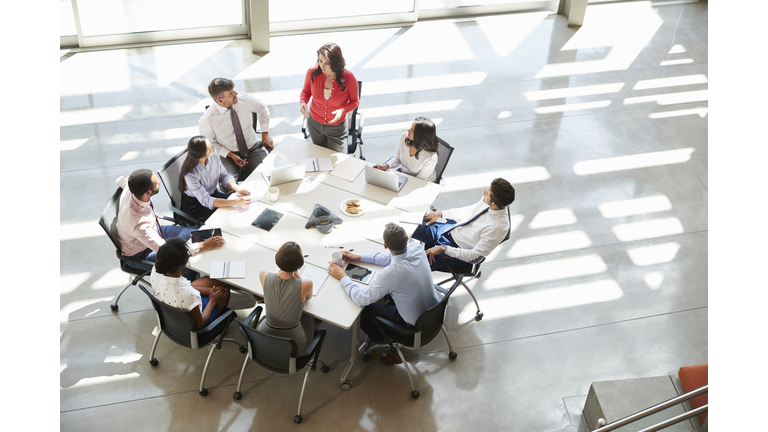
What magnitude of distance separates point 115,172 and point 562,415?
486 centimetres

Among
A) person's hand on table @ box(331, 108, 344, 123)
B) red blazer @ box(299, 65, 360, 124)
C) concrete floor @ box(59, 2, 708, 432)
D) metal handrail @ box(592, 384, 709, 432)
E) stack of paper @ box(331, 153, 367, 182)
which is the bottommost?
concrete floor @ box(59, 2, 708, 432)

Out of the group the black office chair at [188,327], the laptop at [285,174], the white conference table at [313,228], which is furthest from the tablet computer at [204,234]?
the laptop at [285,174]

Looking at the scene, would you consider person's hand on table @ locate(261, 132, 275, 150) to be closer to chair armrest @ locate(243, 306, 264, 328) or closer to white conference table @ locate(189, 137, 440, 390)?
white conference table @ locate(189, 137, 440, 390)

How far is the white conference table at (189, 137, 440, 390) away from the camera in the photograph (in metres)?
4.10

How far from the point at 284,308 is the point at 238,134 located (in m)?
2.18

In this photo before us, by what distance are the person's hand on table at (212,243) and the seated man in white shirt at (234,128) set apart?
1.22 m

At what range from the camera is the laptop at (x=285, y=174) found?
4824 mm

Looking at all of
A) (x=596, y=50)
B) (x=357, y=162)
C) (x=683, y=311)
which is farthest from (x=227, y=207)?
(x=596, y=50)

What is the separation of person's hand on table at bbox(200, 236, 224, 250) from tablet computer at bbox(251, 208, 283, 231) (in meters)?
0.31

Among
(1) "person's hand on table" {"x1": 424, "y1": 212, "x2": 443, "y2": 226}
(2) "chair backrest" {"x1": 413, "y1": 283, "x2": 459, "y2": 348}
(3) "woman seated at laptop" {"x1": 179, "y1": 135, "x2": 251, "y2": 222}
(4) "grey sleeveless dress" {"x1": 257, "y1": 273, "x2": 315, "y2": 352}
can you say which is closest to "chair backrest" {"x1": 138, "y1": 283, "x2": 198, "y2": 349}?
(4) "grey sleeveless dress" {"x1": 257, "y1": 273, "x2": 315, "y2": 352}

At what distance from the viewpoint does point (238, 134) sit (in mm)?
5398

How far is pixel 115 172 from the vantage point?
6062mm

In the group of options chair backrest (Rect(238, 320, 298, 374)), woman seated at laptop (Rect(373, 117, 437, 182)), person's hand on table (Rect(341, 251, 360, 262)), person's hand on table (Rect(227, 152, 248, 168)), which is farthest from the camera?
person's hand on table (Rect(227, 152, 248, 168))

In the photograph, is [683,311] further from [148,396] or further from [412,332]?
[148,396]
